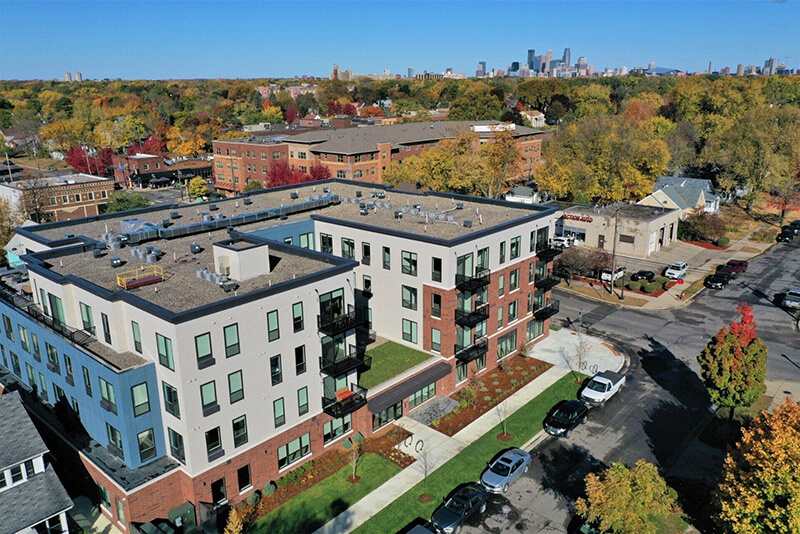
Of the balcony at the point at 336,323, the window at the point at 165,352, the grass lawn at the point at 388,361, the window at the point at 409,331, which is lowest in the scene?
the grass lawn at the point at 388,361

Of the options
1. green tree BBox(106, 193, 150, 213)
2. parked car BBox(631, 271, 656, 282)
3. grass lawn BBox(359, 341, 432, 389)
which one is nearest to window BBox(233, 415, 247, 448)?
grass lawn BBox(359, 341, 432, 389)

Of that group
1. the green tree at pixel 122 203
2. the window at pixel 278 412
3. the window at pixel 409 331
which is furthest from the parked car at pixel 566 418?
the green tree at pixel 122 203

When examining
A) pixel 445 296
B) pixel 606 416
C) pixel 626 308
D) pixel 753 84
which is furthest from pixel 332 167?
pixel 753 84

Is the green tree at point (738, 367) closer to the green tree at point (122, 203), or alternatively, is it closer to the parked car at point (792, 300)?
the parked car at point (792, 300)

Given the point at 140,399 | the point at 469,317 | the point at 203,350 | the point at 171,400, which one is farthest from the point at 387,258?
the point at 140,399

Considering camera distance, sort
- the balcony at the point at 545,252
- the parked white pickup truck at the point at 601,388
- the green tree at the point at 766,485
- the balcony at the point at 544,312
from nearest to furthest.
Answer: the green tree at the point at 766,485 < the parked white pickup truck at the point at 601,388 < the balcony at the point at 545,252 < the balcony at the point at 544,312
